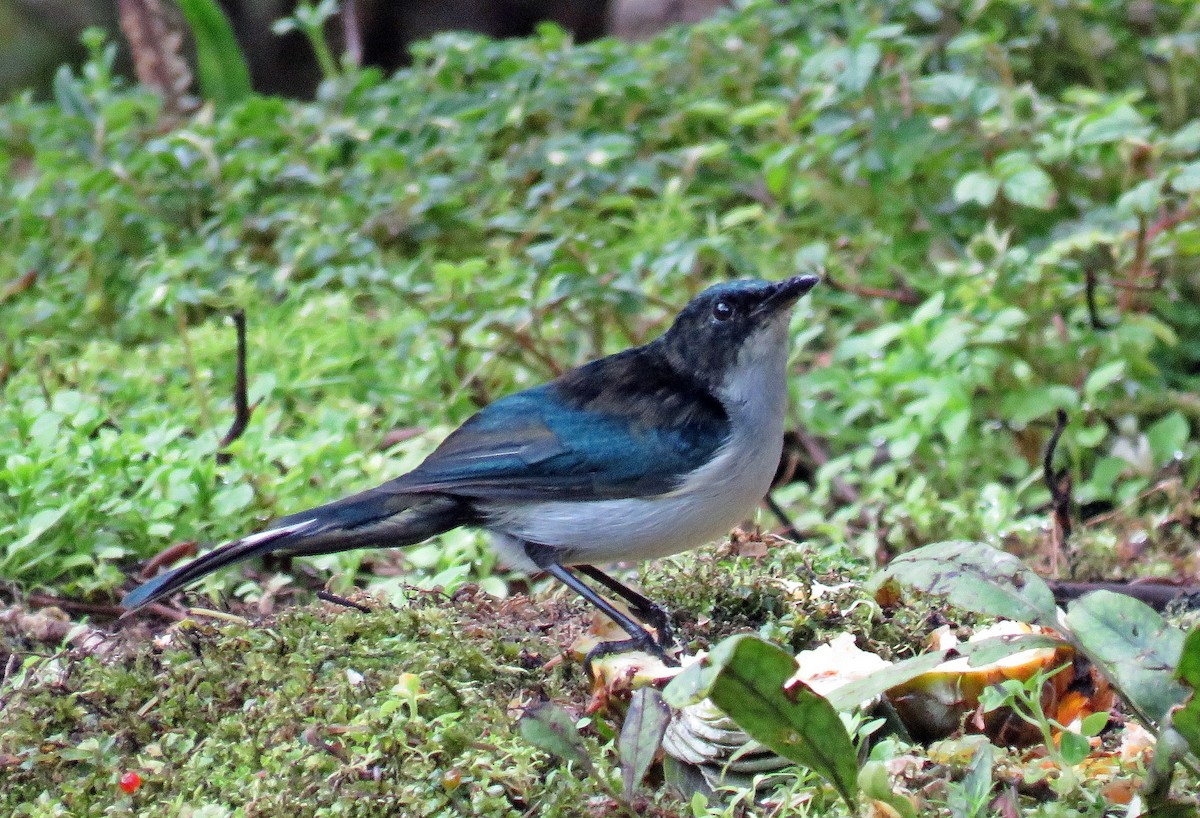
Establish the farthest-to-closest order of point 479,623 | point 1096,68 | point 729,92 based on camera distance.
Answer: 1. point 729,92
2. point 1096,68
3. point 479,623

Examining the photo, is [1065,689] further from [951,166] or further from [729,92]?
[729,92]

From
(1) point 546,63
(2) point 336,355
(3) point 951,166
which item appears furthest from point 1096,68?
(2) point 336,355

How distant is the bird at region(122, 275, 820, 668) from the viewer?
→ 3.48m

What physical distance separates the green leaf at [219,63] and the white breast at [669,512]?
6.27m

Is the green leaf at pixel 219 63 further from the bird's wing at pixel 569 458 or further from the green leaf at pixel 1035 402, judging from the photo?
the bird's wing at pixel 569 458

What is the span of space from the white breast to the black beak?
0.23m

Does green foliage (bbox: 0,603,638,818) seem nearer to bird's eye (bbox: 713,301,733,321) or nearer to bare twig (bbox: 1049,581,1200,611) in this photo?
bird's eye (bbox: 713,301,733,321)

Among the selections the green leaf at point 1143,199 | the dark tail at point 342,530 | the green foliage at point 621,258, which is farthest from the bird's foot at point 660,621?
the green leaf at point 1143,199

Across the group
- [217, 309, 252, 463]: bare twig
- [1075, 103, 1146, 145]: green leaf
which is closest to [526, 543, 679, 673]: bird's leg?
[217, 309, 252, 463]: bare twig

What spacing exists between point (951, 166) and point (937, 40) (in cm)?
115

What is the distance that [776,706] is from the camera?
7.29 ft

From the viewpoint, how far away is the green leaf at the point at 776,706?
2.15m

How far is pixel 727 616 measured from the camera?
3.33 meters

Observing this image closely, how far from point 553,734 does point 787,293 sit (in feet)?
5.78
